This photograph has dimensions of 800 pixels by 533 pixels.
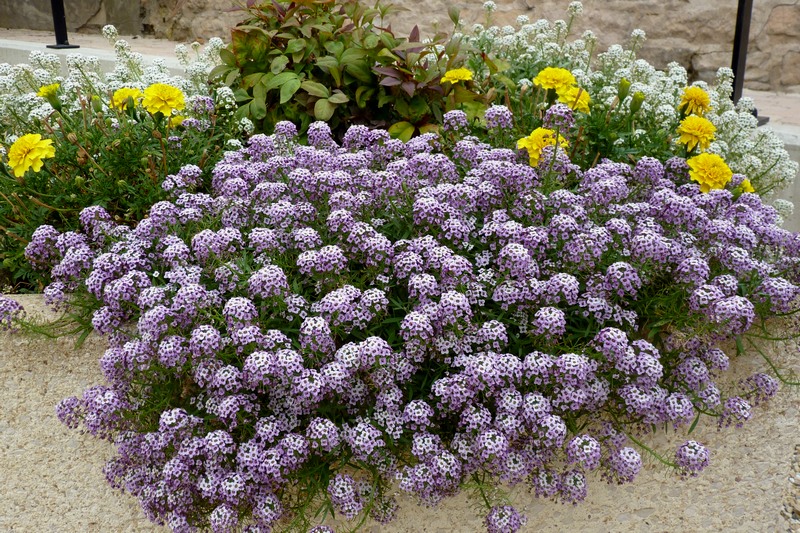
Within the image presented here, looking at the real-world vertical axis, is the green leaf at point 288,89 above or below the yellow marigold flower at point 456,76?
below

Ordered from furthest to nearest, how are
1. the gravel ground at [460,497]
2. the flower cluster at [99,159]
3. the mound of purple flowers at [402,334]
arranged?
the flower cluster at [99,159]
the gravel ground at [460,497]
the mound of purple flowers at [402,334]

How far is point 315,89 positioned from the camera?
11.3ft

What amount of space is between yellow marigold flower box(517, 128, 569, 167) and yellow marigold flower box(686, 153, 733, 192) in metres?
0.46

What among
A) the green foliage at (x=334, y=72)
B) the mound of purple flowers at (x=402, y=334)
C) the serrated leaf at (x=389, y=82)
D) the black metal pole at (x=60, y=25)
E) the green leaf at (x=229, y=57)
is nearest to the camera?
the mound of purple flowers at (x=402, y=334)

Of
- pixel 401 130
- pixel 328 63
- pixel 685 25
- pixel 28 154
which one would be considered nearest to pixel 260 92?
pixel 328 63

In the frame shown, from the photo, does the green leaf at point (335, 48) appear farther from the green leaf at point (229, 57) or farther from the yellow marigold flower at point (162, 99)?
the yellow marigold flower at point (162, 99)

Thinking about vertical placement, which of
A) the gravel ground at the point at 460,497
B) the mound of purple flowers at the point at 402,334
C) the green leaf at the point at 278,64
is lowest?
the gravel ground at the point at 460,497

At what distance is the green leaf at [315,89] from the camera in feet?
11.2

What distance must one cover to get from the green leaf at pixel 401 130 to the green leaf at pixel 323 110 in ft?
0.94

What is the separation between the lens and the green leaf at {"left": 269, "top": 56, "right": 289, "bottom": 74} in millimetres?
3520

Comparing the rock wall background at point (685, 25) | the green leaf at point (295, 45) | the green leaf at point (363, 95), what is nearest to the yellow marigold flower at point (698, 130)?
the green leaf at point (363, 95)

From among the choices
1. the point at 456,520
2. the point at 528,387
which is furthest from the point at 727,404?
the point at 456,520

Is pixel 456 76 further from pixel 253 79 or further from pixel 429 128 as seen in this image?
pixel 253 79

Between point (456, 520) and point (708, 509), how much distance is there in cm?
77
